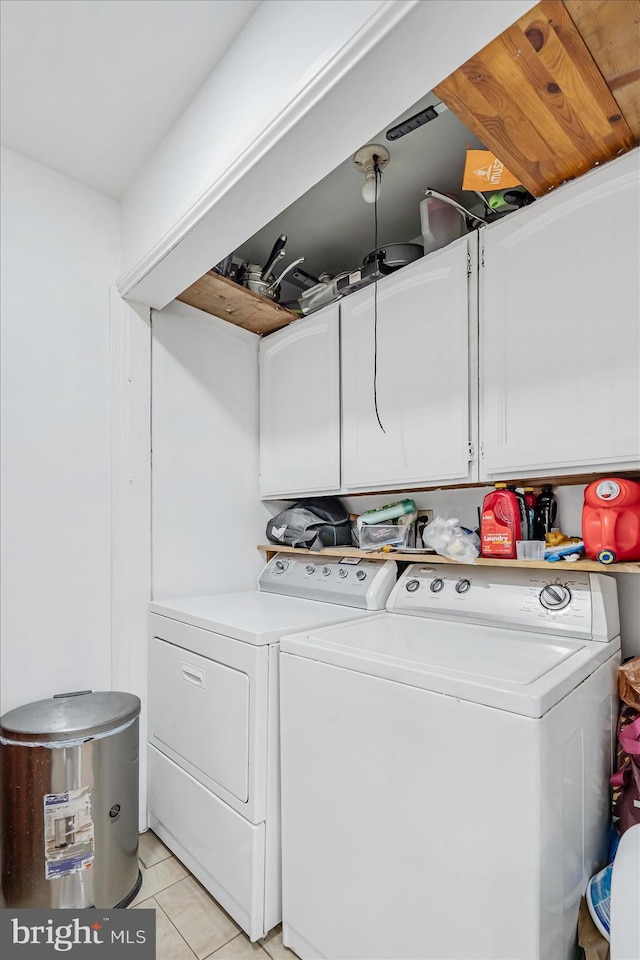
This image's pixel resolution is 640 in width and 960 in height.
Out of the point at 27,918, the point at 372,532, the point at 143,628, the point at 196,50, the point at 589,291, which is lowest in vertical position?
the point at 27,918

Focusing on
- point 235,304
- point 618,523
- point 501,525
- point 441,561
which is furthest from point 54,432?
point 618,523

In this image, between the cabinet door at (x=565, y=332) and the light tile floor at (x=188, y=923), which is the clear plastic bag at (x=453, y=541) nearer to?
the cabinet door at (x=565, y=332)

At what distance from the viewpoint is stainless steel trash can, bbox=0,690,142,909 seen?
1.42m

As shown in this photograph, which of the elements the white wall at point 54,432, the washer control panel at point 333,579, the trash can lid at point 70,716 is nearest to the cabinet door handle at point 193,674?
the trash can lid at point 70,716

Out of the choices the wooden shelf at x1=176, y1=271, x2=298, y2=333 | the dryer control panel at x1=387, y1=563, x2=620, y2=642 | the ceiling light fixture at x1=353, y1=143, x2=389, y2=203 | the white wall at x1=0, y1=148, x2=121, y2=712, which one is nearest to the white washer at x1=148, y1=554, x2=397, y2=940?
the dryer control panel at x1=387, y1=563, x2=620, y2=642

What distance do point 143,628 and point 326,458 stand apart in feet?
3.46

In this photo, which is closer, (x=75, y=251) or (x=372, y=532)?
(x=75, y=251)

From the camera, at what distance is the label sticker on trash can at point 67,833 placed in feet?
4.67

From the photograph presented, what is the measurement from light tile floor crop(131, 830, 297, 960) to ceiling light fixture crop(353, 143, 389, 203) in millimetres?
2508

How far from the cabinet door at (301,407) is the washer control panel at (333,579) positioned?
33 centimetres

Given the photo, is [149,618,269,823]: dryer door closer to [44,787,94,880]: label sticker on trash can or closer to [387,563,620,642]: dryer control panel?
[44,787,94,880]: label sticker on trash can

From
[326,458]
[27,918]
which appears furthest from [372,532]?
[27,918]

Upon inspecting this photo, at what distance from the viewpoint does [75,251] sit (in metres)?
1.89

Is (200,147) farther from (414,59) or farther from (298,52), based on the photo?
(414,59)
